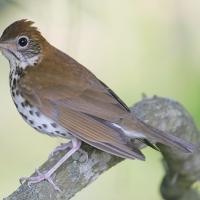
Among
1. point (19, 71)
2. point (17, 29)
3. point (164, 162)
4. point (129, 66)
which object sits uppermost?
point (17, 29)

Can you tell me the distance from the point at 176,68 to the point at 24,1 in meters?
2.64

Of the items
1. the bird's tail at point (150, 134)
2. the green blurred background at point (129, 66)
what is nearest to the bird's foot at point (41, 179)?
the bird's tail at point (150, 134)

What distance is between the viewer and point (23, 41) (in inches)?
229

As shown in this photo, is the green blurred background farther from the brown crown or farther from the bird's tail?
the bird's tail

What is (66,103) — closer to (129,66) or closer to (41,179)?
(41,179)

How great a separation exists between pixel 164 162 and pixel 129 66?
222 cm

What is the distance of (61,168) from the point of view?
5.49 meters

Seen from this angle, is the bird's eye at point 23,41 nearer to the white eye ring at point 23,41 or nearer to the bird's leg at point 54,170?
the white eye ring at point 23,41

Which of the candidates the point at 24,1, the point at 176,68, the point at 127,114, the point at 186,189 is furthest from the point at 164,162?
the point at 176,68

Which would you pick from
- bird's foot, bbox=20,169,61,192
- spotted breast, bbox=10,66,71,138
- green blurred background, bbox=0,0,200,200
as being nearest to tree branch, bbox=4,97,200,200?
bird's foot, bbox=20,169,61,192

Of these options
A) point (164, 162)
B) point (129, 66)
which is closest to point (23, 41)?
point (164, 162)

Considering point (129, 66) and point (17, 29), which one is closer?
point (17, 29)

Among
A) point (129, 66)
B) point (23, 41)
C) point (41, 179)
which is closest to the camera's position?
point (41, 179)

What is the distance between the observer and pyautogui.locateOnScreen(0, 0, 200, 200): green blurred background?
26.3 feet
